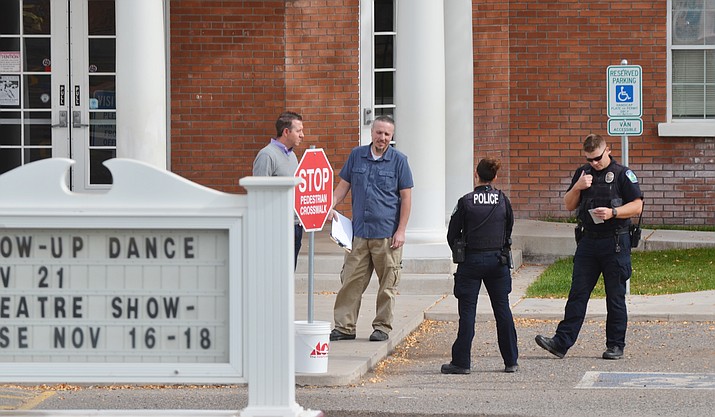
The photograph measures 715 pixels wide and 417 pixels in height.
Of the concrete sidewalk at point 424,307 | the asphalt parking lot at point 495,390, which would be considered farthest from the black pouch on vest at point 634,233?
the concrete sidewalk at point 424,307

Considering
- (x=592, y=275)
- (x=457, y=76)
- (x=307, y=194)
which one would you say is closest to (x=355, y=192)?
(x=307, y=194)

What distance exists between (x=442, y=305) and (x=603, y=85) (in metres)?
6.31

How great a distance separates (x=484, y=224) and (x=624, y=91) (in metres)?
3.94

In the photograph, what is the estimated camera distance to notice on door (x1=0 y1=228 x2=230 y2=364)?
623 centimetres

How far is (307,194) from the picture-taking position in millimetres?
9062

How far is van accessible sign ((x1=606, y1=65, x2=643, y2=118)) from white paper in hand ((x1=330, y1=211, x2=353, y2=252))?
351cm

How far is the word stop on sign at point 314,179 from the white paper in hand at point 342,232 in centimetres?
53

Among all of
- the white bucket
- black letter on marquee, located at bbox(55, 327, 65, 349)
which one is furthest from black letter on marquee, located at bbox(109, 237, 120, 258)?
the white bucket

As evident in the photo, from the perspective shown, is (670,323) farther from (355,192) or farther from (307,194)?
(307,194)

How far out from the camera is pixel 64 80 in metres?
16.3

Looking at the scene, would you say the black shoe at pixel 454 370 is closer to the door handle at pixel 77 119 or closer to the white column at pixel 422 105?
the white column at pixel 422 105

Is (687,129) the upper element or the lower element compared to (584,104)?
lower

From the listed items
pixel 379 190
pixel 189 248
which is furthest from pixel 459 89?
pixel 189 248

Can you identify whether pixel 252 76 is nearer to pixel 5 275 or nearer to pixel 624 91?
pixel 624 91
